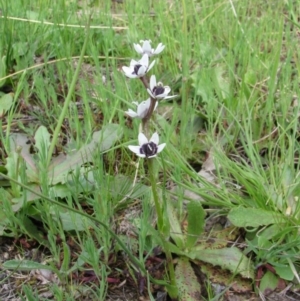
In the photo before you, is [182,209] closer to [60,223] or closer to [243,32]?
[60,223]

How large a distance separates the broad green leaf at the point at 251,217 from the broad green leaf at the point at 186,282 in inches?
6.1

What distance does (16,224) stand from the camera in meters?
1.26

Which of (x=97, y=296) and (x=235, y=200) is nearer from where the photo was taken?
(x=97, y=296)

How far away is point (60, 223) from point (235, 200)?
45 centimetres

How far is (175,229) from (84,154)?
1.15 ft

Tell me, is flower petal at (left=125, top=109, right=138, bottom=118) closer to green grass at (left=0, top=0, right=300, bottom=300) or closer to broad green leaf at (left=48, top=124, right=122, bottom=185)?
green grass at (left=0, top=0, right=300, bottom=300)

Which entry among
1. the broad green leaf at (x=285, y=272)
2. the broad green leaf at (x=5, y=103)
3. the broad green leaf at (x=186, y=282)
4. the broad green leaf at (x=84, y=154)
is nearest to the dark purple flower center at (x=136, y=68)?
the broad green leaf at (x=84, y=154)

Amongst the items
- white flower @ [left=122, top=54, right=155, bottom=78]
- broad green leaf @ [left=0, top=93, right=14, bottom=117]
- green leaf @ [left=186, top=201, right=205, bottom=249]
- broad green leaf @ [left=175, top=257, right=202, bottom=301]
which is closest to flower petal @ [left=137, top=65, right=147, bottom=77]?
white flower @ [left=122, top=54, right=155, bottom=78]

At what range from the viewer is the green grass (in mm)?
1195

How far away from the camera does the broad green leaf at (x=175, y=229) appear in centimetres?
124

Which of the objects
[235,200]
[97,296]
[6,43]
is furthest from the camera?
[6,43]

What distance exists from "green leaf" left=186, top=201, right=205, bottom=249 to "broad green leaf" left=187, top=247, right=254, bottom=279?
0.09 feet

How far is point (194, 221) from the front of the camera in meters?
1.23

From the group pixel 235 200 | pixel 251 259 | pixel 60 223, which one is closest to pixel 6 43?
pixel 60 223
